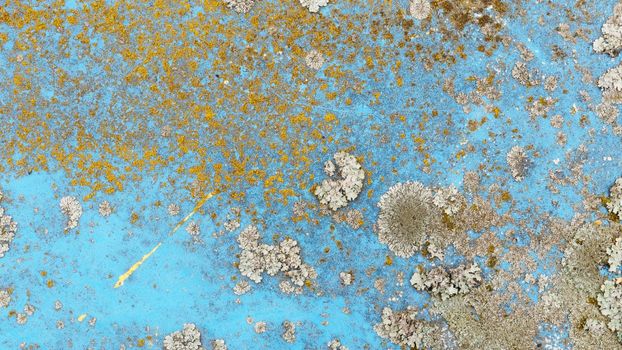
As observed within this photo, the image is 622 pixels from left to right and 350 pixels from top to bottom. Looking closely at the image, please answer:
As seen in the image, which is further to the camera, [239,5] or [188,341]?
[239,5]

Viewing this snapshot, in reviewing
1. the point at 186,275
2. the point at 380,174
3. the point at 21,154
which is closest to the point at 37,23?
the point at 21,154

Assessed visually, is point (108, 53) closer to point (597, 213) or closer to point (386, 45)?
point (386, 45)

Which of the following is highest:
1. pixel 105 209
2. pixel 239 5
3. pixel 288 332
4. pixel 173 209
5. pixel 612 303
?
pixel 239 5

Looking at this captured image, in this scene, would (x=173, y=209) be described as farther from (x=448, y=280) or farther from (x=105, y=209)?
(x=448, y=280)

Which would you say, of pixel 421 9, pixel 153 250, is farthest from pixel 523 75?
pixel 153 250

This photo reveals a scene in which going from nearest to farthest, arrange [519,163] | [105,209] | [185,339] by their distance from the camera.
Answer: [185,339]
[105,209]
[519,163]

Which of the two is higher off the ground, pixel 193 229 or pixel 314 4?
pixel 314 4

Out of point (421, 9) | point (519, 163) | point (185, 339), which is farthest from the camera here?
point (421, 9)
